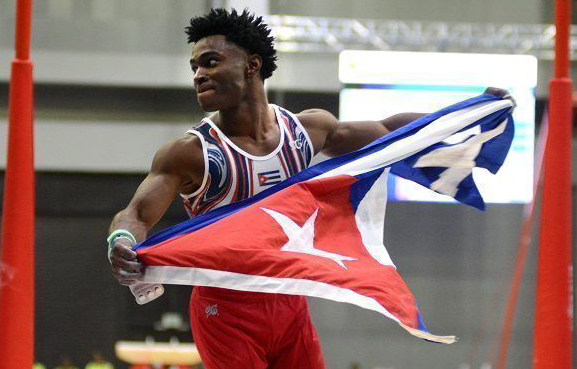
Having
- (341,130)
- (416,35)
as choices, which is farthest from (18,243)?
(416,35)

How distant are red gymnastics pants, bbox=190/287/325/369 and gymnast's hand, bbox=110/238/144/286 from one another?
0.31 meters

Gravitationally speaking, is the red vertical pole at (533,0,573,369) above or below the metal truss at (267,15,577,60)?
below

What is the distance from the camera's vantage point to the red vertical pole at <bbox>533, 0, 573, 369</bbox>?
2834 millimetres

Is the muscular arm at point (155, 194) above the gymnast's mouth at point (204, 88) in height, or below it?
below

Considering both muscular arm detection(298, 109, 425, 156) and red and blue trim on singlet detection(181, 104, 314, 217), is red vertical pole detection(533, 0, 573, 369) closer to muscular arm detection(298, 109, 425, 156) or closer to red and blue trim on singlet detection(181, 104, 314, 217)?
muscular arm detection(298, 109, 425, 156)

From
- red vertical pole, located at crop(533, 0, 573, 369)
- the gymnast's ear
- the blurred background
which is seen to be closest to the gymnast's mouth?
the gymnast's ear

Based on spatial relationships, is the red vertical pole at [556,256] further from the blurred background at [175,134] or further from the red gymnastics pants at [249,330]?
the blurred background at [175,134]

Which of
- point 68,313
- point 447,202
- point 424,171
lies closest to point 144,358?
point 68,313

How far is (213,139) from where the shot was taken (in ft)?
9.54

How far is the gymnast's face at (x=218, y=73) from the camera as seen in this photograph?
2930 millimetres

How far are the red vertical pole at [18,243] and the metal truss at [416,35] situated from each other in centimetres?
564

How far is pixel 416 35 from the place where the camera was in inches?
334

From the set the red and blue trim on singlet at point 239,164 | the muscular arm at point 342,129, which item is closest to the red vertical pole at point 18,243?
the red and blue trim on singlet at point 239,164

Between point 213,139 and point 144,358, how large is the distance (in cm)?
509
